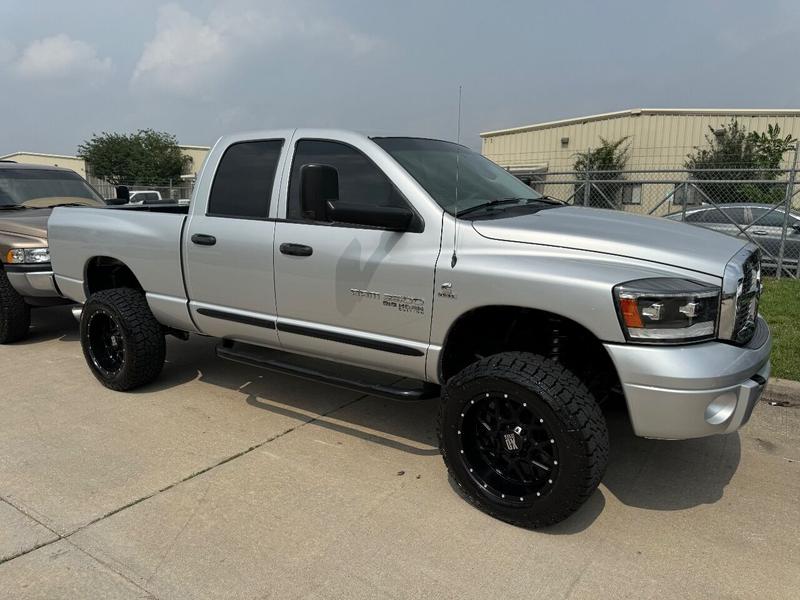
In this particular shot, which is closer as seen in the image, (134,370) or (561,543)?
(561,543)

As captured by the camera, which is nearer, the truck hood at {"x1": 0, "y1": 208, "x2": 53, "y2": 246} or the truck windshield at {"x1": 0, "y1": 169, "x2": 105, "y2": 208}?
the truck hood at {"x1": 0, "y1": 208, "x2": 53, "y2": 246}

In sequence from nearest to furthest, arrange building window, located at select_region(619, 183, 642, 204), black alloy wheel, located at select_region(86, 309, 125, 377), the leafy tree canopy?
black alloy wheel, located at select_region(86, 309, 125, 377) < building window, located at select_region(619, 183, 642, 204) < the leafy tree canopy

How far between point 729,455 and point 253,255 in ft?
10.6

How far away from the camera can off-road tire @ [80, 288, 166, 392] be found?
4.62 meters

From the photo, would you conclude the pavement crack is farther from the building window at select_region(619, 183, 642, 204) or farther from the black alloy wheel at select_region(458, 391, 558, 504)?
the building window at select_region(619, 183, 642, 204)

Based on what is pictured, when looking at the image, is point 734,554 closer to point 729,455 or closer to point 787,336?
point 729,455

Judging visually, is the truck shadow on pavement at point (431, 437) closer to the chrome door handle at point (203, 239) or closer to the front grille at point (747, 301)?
the front grille at point (747, 301)

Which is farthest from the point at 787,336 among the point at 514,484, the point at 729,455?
the point at 514,484

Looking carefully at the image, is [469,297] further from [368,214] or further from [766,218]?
[766,218]

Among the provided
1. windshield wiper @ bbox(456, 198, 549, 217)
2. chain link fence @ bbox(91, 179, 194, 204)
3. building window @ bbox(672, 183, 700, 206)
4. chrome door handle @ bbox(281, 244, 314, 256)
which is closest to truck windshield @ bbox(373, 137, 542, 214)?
windshield wiper @ bbox(456, 198, 549, 217)

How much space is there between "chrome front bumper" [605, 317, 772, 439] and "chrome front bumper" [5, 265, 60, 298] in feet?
17.7

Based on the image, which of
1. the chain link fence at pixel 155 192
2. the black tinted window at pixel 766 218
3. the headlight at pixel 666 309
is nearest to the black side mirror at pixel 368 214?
the headlight at pixel 666 309

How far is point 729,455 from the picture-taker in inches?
151

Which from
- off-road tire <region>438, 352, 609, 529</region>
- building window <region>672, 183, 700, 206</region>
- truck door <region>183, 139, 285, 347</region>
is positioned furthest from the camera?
building window <region>672, 183, 700, 206</region>
